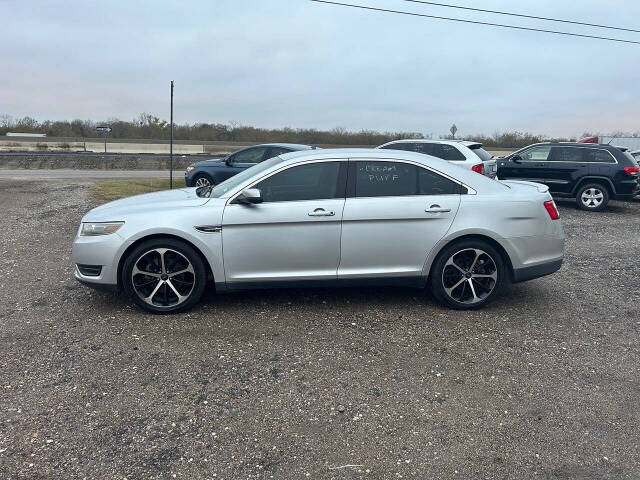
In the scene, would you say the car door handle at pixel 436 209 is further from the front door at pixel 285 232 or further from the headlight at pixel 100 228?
the headlight at pixel 100 228

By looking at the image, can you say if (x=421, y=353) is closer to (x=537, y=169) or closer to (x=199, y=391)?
(x=199, y=391)

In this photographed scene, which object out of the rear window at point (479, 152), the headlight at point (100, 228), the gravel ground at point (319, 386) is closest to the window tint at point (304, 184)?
the gravel ground at point (319, 386)

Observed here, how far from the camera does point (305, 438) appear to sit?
119 inches

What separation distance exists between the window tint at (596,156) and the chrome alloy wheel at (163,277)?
464 inches

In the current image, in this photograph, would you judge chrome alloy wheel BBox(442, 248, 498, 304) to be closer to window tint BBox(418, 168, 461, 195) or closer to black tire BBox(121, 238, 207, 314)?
window tint BBox(418, 168, 461, 195)

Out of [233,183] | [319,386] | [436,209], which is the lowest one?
[319,386]

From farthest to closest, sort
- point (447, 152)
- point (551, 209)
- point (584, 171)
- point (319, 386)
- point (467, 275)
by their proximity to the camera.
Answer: point (584, 171) → point (447, 152) → point (551, 209) → point (467, 275) → point (319, 386)

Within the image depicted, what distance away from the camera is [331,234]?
485 centimetres

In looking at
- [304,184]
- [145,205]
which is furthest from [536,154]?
[145,205]

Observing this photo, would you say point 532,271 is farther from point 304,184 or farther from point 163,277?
point 163,277

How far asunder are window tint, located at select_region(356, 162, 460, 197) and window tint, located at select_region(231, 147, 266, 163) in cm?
843

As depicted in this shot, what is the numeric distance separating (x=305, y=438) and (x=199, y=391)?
905 mm

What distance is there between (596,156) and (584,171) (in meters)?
0.50

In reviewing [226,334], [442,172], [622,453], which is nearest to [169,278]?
[226,334]
